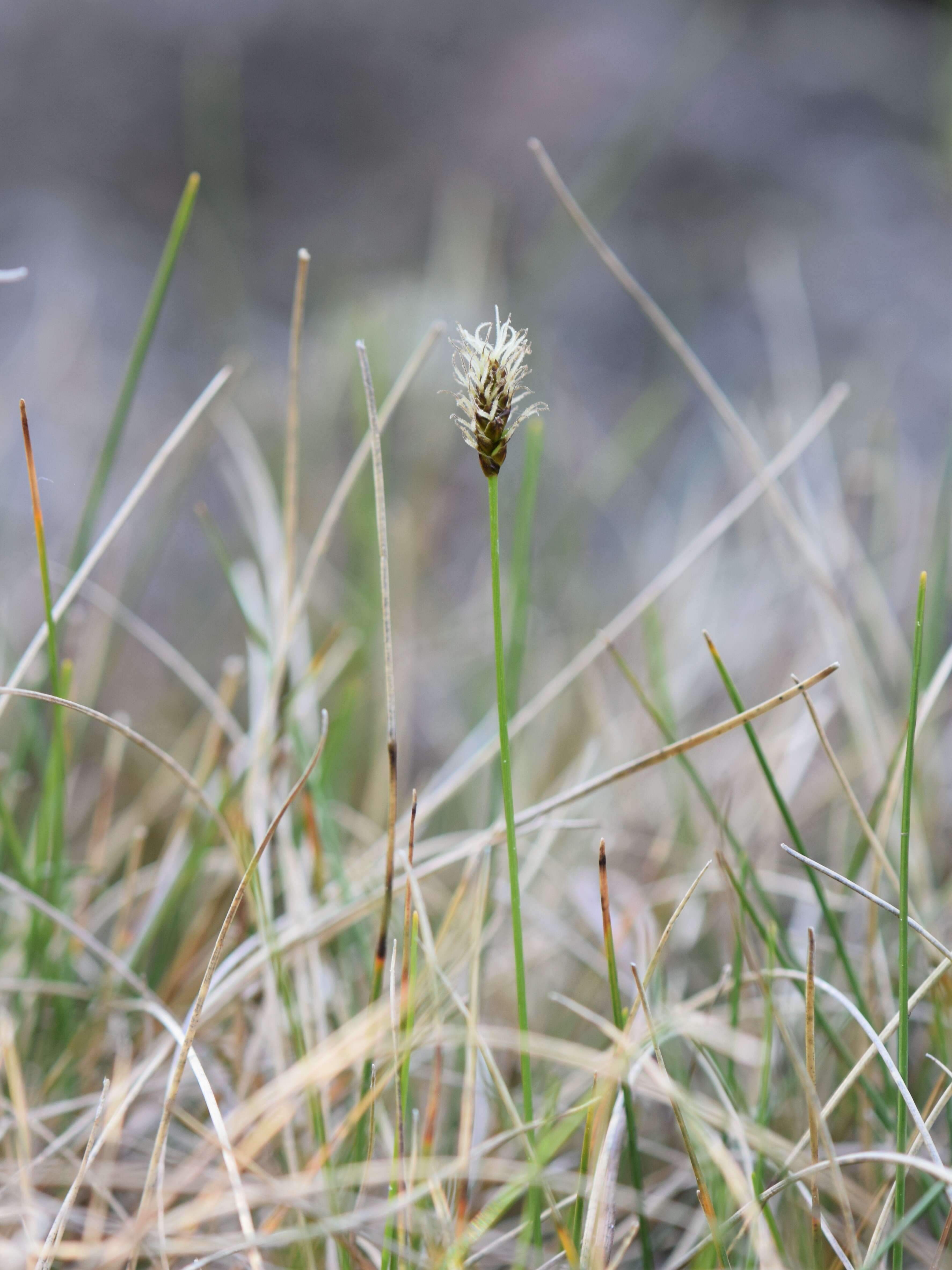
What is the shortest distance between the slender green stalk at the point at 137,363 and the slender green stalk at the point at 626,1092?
35 cm

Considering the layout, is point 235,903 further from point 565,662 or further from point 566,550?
point 566,550

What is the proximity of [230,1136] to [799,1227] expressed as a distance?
246 mm

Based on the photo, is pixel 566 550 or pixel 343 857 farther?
pixel 566 550

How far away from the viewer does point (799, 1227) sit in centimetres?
37

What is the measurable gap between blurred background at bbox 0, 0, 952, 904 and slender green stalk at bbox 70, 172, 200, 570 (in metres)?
0.20

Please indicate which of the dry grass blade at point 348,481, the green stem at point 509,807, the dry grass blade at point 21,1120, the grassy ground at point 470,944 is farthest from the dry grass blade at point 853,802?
the dry grass blade at point 21,1120

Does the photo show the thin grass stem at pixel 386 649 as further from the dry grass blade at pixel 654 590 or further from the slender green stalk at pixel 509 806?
the dry grass blade at pixel 654 590

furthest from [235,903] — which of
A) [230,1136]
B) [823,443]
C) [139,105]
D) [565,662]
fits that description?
[139,105]

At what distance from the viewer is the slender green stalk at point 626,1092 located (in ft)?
1.01

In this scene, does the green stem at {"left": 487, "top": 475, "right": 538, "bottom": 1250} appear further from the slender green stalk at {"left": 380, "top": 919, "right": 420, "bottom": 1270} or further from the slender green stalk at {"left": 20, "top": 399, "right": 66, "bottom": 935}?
the slender green stalk at {"left": 20, "top": 399, "right": 66, "bottom": 935}

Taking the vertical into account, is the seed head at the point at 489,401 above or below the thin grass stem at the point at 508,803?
above

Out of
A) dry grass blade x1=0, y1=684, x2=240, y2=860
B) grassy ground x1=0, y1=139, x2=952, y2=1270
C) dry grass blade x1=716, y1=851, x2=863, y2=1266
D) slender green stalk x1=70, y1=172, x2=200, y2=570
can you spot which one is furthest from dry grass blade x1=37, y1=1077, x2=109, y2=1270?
slender green stalk x1=70, y1=172, x2=200, y2=570

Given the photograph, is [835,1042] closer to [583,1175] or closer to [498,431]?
[583,1175]

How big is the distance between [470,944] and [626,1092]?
7.0 inches
